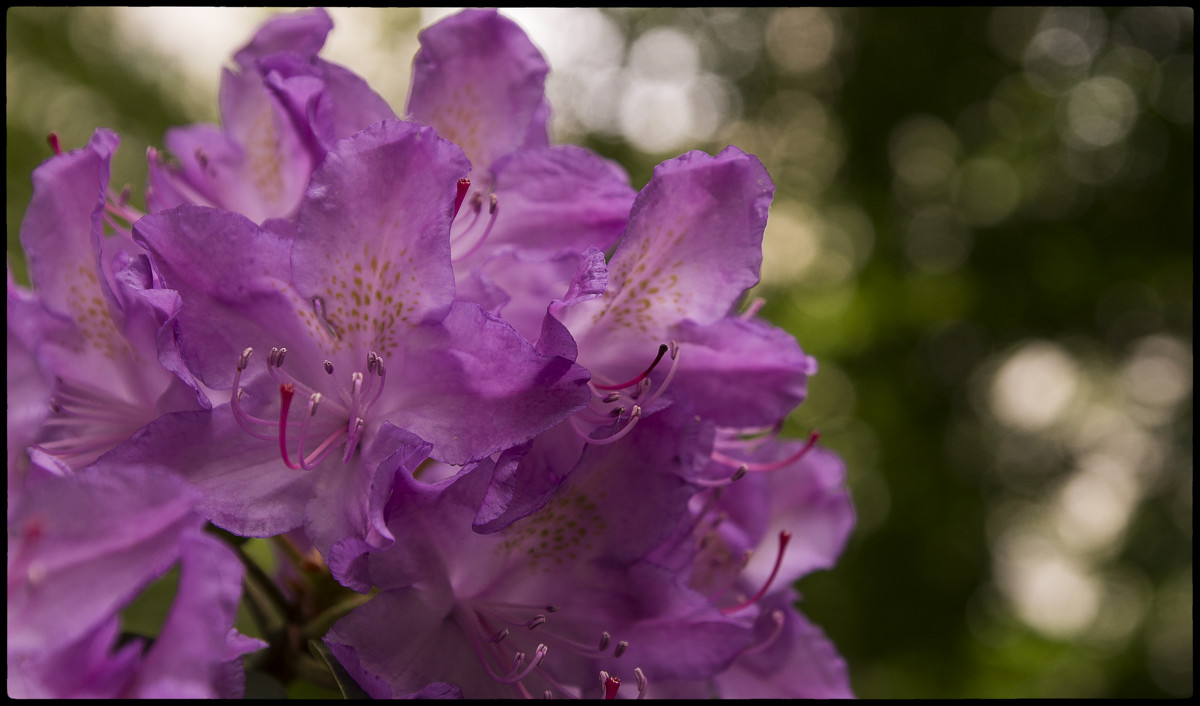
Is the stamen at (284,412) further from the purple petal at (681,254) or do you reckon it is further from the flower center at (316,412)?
the purple petal at (681,254)

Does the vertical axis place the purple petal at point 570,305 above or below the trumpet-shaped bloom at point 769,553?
above

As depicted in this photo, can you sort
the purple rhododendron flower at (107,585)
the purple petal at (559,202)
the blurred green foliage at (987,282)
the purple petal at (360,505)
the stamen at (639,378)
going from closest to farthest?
the purple rhododendron flower at (107,585), the purple petal at (360,505), the stamen at (639,378), the purple petal at (559,202), the blurred green foliage at (987,282)

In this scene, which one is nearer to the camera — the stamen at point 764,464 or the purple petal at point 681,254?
the purple petal at point 681,254

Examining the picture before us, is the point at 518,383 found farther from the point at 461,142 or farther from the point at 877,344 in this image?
the point at 877,344

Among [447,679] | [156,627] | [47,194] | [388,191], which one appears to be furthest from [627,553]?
[156,627]

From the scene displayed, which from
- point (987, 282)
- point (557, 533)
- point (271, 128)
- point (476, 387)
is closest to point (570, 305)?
point (476, 387)

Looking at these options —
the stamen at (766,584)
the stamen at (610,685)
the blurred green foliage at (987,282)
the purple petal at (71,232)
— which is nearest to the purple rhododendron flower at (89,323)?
the purple petal at (71,232)

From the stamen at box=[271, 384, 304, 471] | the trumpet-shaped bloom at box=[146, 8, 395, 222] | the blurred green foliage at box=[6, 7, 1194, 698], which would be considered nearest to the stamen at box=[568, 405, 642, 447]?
the stamen at box=[271, 384, 304, 471]

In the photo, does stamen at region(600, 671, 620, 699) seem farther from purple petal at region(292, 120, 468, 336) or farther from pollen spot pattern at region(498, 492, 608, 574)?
purple petal at region(292, 120, 468, 336)
